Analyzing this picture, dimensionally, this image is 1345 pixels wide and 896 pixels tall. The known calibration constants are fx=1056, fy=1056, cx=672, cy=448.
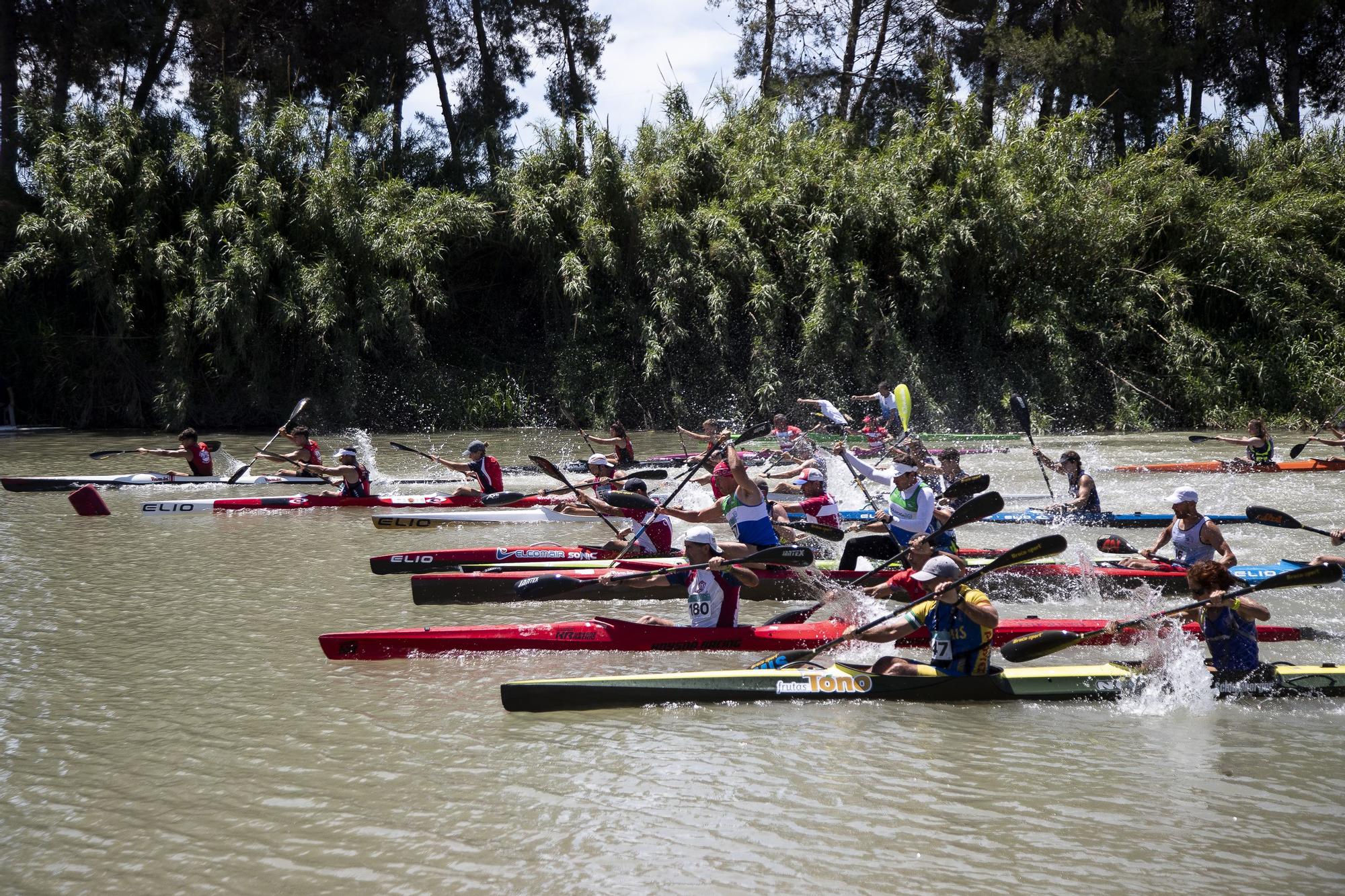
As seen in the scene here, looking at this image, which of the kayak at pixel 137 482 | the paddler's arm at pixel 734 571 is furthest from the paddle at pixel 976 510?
the kayak at pixel 137 482

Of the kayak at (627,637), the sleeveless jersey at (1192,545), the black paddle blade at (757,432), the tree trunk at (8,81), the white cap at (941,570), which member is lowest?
the kayak at (627,637)

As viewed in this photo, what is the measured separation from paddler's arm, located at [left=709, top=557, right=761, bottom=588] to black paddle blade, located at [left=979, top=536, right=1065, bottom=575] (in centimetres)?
156

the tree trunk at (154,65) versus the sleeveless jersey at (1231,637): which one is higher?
the tree trunk at (154,65)

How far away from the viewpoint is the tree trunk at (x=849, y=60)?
2828cm

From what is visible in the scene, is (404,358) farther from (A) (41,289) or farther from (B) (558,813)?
(B) (558,813)

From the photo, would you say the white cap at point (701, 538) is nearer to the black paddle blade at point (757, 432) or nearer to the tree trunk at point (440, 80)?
the black paddle blade at point (757, 432)

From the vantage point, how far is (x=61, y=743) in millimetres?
5691

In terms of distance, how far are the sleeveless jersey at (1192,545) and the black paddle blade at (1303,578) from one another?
1.98 meters

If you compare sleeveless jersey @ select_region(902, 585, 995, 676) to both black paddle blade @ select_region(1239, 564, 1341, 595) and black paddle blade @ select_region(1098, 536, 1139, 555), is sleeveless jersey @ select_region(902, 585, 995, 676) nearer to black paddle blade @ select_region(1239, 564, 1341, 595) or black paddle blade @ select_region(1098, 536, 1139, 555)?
black paddle blade @ select_region(1239, 564, 1341, 595)

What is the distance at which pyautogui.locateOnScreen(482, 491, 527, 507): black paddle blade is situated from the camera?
12.6 m

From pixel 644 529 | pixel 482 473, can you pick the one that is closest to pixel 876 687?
pixel 644 529

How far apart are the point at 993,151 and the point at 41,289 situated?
21820 millimetres

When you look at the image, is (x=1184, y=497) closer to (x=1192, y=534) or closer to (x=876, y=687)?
(x=1192, y=534)

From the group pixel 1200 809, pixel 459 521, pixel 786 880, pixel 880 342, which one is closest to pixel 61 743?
pixel 786 880
